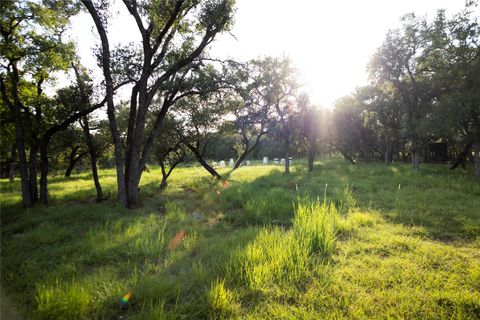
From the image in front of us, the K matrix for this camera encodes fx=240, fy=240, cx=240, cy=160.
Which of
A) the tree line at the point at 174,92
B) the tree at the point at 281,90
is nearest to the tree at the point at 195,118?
the tree line at the point at 174,92

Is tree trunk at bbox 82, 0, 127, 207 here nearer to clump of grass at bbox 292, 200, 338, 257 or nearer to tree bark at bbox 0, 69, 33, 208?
tree bark at bbox 0, 69, 33, 208

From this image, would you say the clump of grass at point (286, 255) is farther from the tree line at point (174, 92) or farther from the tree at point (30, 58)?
the tree at point (30, 58)

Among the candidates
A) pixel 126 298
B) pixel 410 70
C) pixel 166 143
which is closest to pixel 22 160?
pixel 166 143

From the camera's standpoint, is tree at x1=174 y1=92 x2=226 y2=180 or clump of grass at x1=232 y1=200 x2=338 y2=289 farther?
tree at x1=174 y1=92 x2=226 y2=180

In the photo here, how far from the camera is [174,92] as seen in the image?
12.1 meters

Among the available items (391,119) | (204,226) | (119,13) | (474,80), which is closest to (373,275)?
(204,226)

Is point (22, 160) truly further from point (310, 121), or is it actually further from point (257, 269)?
point (310, 121)

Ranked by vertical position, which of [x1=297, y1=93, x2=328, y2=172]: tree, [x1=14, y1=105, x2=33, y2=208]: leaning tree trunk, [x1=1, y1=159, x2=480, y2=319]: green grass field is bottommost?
[x1=1, y1=159, x2=480, y2=319]: green grass field

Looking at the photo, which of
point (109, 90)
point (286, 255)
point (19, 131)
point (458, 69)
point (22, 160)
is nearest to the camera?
point (286, 255)

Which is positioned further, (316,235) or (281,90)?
(281,90)

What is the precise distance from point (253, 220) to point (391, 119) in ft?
88.0

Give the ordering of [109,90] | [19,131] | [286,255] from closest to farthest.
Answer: [286,255] < [109,90] < [19,131]

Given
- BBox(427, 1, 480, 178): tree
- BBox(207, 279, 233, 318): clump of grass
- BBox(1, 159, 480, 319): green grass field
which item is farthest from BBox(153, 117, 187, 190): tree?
BBox(427, 1, 480, 178): tree

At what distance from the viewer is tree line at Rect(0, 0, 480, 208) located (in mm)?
9703
